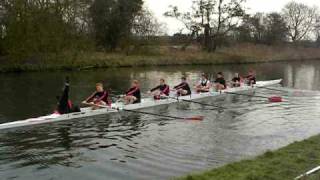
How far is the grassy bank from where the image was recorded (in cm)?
1025

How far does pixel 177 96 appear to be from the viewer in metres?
25.9

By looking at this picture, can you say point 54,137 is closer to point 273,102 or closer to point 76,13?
point 273,102

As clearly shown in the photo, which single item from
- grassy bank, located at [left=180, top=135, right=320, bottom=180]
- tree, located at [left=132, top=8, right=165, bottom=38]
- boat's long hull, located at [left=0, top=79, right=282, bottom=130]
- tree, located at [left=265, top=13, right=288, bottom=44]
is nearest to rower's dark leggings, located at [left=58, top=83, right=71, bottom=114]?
boat's long hull, located at [left=0, top=79, right=282, bottom=130]

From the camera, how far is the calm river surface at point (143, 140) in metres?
12.5

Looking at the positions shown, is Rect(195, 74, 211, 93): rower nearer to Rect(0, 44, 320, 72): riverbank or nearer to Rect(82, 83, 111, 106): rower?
Rect(82, 83, 111, 106): rower

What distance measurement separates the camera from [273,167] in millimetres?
10961

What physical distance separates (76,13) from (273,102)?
1326 inches

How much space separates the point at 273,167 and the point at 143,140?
19.5 feet

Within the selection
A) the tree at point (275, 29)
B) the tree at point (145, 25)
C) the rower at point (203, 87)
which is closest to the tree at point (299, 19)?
the tree at point (275, 29)

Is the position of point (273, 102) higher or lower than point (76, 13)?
lower

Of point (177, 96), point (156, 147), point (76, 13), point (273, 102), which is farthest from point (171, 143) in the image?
point (76, 13)

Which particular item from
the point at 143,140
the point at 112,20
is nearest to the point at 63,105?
the point at 143,140

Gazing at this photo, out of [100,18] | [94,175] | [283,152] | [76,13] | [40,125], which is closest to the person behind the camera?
[94,175]

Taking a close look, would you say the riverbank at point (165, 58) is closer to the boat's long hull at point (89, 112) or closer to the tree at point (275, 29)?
the tree at point (275, 29)
